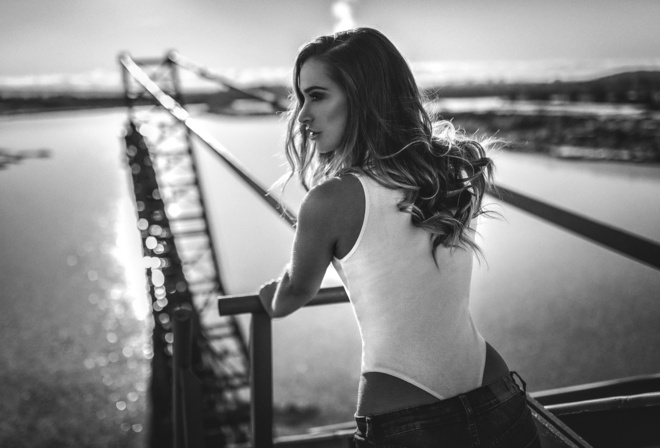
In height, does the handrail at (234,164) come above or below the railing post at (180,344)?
above

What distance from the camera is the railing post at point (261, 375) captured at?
1.52m

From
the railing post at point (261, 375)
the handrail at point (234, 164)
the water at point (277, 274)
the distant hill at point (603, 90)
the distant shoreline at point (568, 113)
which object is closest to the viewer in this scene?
the railing post at point (261, 375)

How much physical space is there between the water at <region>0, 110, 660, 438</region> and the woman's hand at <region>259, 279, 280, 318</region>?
5319 millimetres

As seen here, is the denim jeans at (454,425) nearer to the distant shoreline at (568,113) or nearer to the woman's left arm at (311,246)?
the woman's left arm at (311,246)

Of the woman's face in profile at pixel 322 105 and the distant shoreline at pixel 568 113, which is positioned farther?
the distant shoreline at pixel 568 113

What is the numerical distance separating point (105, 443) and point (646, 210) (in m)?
11.0

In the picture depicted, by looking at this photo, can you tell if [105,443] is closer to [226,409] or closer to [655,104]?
[226,409]

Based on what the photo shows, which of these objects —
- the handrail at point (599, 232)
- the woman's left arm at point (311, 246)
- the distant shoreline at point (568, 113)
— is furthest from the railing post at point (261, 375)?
the distant shoreline at point (568, 113)

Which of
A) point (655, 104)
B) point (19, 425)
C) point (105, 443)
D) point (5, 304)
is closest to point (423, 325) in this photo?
point (105, 443)

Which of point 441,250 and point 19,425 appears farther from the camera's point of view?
point 19,425

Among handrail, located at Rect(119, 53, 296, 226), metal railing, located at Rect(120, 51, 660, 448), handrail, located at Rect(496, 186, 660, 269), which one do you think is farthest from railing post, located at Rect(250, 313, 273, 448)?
handrail, located at Rect(496, 186, 660, 269)

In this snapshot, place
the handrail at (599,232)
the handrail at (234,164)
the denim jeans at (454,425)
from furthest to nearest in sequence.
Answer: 1. the handrail at (234,164)
2. the handrail at (599,232)
3. the denim jeans at (454,425)

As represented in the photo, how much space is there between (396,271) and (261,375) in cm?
59

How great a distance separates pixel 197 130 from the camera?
9.57 ft
